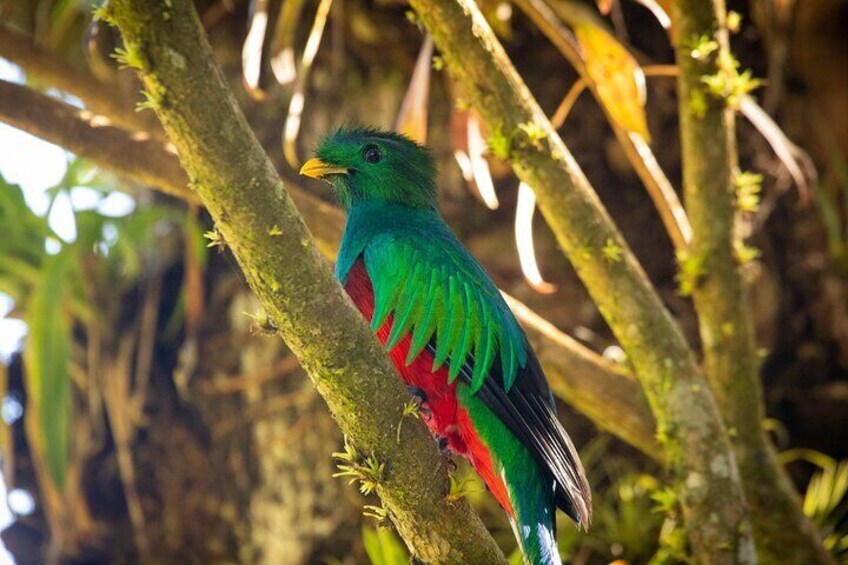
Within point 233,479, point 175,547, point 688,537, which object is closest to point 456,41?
point 688,537

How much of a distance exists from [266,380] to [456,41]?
1890mm

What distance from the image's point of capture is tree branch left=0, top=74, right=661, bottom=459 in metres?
2.92

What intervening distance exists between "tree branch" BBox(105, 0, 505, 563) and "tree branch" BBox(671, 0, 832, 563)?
4.44 feet

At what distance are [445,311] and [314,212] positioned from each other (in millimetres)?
853

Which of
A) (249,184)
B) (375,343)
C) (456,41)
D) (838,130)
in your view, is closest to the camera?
(249,184)

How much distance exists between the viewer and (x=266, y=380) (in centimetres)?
408

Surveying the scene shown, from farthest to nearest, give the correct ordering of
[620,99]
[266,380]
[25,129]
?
[266,380] < [620,99] < [25,129]

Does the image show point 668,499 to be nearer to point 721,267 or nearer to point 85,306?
point 721,267

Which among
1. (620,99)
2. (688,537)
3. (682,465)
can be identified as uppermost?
(620,99)

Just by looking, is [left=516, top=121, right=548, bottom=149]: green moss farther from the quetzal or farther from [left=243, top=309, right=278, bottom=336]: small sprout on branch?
[left=243, top=309, right=278, bottom=336]: small sprout on branch

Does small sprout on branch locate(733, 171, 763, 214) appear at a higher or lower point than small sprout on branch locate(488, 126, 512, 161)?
lower

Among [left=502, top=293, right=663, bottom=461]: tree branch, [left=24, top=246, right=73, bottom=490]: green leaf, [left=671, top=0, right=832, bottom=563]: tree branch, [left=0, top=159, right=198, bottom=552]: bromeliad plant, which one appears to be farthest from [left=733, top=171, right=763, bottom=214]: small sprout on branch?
[left=24, top=246, right=73, bottom=490]: green leaf

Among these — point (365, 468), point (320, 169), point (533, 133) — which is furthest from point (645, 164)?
point (365, 468)

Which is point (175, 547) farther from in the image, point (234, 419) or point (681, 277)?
point (681, 277)
